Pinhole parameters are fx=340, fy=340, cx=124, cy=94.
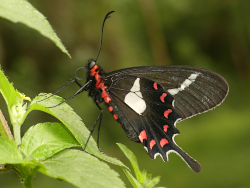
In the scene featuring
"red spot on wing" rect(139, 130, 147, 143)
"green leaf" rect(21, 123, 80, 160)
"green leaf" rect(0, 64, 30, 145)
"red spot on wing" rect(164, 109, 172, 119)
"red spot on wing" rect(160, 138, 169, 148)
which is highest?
"green leaf" rect(0, 64, 30, 145)

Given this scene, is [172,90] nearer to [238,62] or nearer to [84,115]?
[84,115]

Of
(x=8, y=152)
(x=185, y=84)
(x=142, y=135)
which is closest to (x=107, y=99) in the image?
(x=142, y=135)

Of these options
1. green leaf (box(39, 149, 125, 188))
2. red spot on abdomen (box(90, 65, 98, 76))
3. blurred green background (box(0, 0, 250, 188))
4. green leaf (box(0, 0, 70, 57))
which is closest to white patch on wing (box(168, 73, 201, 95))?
red spot on abdomen (box(90, 65, 98, 76))

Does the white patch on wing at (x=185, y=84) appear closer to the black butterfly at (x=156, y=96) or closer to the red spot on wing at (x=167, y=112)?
the black butterfly at (x=156, y=96)

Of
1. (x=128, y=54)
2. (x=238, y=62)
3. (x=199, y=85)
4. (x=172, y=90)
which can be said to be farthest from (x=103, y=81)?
(x=238, y=62)

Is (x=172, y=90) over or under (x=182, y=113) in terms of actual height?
over

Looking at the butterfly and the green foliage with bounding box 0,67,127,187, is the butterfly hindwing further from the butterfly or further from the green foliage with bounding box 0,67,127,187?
the green foliage with bounding box 0,67,127,187

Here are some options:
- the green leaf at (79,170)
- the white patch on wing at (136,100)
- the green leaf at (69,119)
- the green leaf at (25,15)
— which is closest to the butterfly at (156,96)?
the white patch on wing at (136,100)
